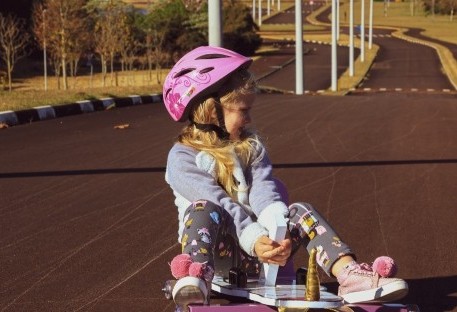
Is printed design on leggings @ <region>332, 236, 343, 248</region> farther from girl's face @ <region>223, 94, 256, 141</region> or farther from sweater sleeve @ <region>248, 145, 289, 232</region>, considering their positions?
girl's face @ <region>223, 94, 256, 141</region>

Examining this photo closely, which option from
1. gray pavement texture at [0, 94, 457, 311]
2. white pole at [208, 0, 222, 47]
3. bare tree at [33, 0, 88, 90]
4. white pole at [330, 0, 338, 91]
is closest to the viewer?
gray pavement texture at [0, 94, 457, 311]

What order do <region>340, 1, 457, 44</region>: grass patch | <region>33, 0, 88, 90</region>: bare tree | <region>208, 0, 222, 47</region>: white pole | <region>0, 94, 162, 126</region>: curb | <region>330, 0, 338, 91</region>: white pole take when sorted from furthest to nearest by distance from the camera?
1. <region>340, 1, 457, 44</region>: grass patch
2. <region>33, 0, 88, 90</region>: bare tree
3. <region>330, 0, 338, 91</region>: white pole
4. <region>0, 94, 162, 126</region>: curb
5. <region>208, 0, 222, 47</region>: white pole

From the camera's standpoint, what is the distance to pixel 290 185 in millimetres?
→ 9461

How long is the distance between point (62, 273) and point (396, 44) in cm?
8254

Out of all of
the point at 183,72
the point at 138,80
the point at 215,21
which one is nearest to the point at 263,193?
the point at 183,72

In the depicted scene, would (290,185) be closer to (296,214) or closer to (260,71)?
(296,214)

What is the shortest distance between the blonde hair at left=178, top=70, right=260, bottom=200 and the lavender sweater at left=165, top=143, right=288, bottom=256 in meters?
0.02

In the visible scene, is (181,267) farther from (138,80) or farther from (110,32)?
(138,80)

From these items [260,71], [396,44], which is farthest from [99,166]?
[396,44]

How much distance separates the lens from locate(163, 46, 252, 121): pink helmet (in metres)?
4.45

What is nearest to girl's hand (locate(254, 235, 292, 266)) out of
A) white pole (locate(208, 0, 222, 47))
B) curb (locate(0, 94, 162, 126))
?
white pole (locate(208, 0, 222, 47))

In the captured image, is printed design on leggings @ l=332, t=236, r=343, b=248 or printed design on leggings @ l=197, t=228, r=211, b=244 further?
printed design on leggings @ l=332, t=236, r=343, b=248

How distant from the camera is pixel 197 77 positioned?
4469 millimetres

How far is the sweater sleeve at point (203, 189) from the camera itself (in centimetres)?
426
